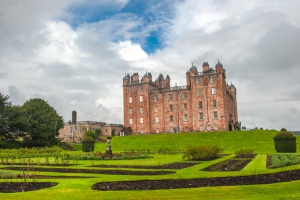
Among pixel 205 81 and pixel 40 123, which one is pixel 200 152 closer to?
pixel 205 81

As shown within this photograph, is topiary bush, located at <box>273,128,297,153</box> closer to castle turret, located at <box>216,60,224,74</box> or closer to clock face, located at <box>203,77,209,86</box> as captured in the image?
castle turret, located at <box>216,60,224,74</box>

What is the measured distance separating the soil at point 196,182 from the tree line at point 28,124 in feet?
143

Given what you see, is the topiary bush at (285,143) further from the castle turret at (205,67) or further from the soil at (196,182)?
the castle turret at (205,67)

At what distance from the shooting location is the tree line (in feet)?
173

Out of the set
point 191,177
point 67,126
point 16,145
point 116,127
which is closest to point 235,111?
point 116,127

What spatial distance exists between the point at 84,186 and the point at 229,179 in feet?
20.9

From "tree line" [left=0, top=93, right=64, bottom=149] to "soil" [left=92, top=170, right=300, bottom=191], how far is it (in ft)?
143

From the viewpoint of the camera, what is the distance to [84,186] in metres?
12.6

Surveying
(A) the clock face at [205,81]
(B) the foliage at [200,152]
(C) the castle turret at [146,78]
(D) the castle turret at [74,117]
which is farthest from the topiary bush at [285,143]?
(D) the castle turret at [74,117]

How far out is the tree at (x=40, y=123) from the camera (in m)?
55.3

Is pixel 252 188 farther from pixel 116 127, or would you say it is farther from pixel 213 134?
pixel 116 127

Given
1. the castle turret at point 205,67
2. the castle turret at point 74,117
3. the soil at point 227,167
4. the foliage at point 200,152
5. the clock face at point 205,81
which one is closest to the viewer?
the soil at point 227,167

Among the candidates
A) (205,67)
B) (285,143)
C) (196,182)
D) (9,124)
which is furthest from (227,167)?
(205,67)

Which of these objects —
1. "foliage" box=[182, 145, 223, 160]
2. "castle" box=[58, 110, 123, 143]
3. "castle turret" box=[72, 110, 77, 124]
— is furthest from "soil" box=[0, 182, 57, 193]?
"castle turret" box=[72, 110, 77, 124]
